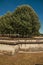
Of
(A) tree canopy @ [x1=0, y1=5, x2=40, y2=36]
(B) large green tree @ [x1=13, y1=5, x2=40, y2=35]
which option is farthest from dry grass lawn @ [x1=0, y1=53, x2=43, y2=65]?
(A) tree canopy @ [x1=0, y1=5, x2=40, y2=36]

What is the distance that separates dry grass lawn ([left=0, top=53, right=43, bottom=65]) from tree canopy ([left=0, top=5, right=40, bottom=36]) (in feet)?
65.1

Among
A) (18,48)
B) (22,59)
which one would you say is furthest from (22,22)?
(22,59)

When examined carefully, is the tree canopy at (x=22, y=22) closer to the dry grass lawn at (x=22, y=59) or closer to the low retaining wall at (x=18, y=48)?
the low retaining wall at (x=18, y=48)

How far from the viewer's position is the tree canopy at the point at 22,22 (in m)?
43.0

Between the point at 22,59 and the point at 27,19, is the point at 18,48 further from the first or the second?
the point at 27,19

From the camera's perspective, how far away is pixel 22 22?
142 feet

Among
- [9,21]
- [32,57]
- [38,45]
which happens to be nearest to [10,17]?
[9,21]

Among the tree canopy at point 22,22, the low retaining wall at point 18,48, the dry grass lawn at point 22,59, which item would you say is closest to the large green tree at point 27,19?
the tree canopy at point 22,22

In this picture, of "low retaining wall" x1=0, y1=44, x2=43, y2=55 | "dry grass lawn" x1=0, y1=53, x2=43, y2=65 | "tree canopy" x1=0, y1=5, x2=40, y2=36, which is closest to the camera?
"dry grass lawn" x1=0, y1=53, x2=43, y2=65

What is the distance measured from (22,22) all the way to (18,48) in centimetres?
1987

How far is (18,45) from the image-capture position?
23906mm

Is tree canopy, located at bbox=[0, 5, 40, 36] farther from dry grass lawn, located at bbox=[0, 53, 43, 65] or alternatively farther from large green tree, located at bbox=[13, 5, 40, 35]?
dry grass lawn, located at bbox=[0, 53, 43, 65]

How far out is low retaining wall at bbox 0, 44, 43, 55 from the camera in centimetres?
2224

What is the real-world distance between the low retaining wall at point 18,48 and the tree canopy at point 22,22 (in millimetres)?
17718
